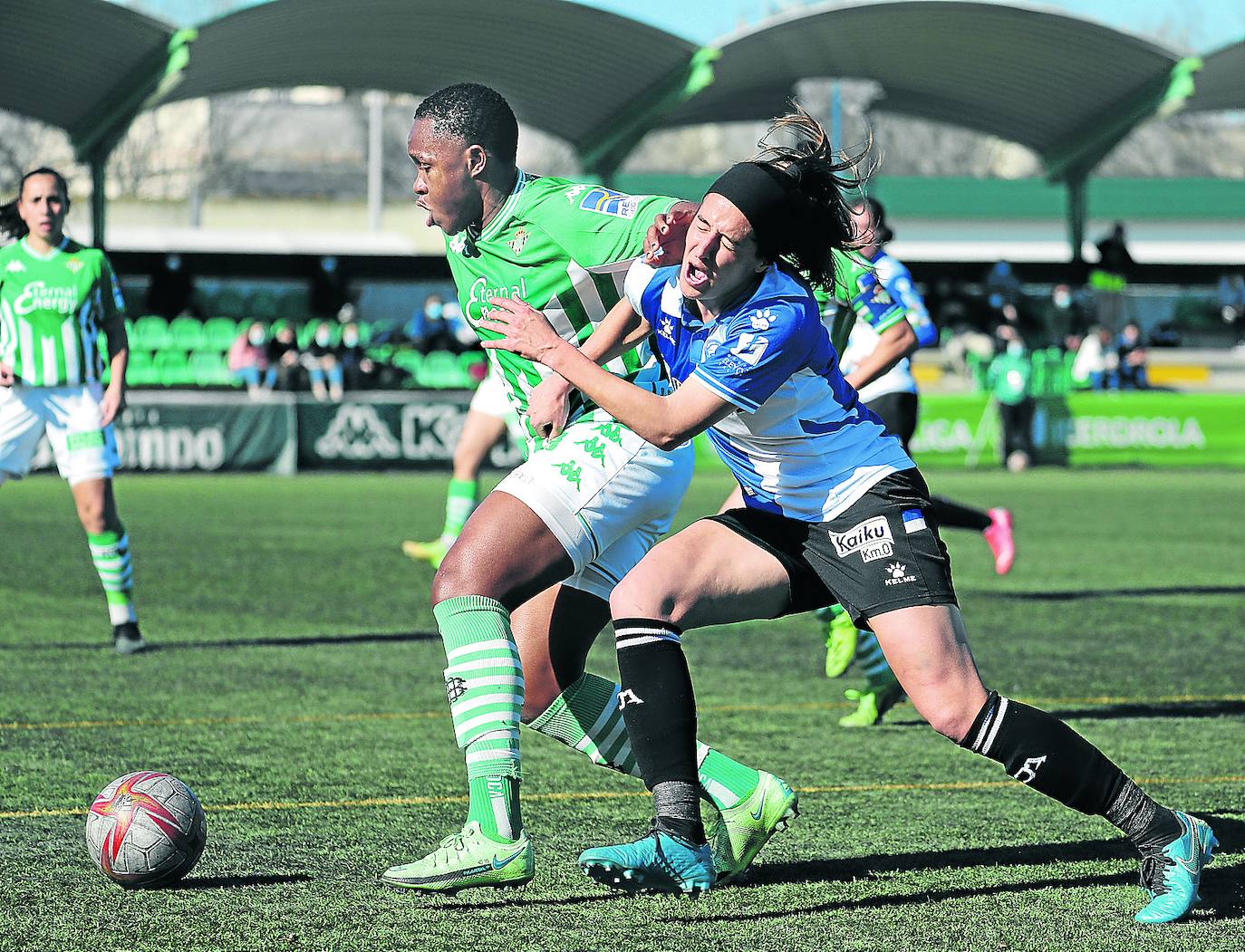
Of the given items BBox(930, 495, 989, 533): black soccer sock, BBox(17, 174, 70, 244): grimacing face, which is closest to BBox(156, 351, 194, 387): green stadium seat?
BBox(17, 174, 70, 244): grimacing face

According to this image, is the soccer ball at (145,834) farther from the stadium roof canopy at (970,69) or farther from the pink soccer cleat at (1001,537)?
the stadium roof canopy at (970,69)

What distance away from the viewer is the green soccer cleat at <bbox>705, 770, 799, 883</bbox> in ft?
14.6

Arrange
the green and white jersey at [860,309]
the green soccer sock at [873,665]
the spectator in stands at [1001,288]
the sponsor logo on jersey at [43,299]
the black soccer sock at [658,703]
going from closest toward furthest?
the black soccer sock at [658,703] < the green soccer sock at [873,665] < the green and white jersey at [860,309] < the sponsor logo on jersey at [43,299] < the spectator in stands at [1001,288]

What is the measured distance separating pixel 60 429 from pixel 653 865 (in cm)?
558

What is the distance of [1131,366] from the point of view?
32.5 metres

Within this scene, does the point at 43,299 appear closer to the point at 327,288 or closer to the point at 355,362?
the point at 355,362

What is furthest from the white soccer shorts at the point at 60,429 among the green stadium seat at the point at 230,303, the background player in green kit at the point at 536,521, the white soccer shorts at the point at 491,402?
the green stadium seat at the point at 230,303

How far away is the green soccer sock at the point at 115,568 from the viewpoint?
8805mm

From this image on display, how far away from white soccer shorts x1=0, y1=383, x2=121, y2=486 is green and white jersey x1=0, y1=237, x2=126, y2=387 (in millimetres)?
76

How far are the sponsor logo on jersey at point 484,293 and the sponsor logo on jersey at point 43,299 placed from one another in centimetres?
457

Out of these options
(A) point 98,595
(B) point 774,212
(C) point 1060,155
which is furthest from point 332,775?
(C) point 1060,155

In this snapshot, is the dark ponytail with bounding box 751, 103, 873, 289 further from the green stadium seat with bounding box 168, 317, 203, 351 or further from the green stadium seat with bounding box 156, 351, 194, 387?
the green stadium seat with bounding box 168, 317, 203, 351

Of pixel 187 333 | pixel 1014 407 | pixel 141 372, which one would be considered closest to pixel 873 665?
pixel 1014 407

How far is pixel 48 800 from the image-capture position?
541 cm
